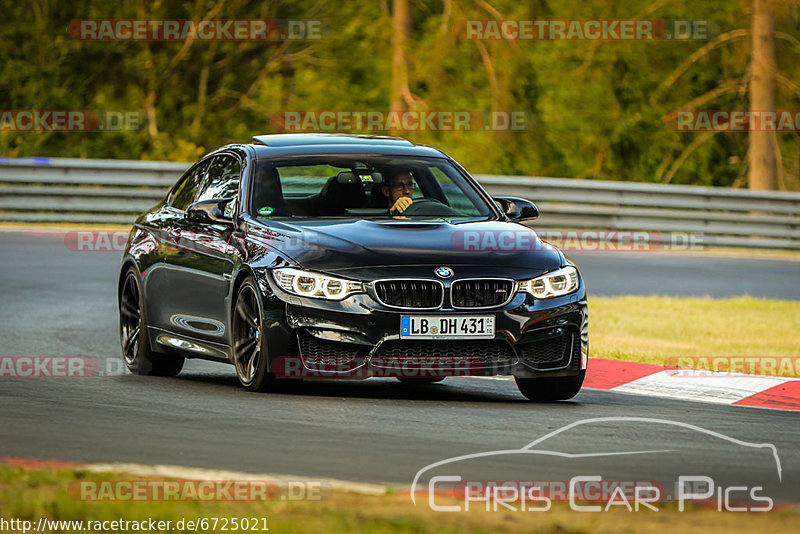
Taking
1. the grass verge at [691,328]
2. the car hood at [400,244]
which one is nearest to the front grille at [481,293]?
the car hood at [400,244]

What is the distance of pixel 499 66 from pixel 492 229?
2404 centimetres

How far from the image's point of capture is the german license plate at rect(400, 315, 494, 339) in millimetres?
9164

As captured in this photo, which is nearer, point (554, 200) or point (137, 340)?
point (137, 340)

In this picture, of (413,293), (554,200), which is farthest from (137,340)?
(554,200)

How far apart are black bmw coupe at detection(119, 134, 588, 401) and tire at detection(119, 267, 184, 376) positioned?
0.05 metres

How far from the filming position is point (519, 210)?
35.3 feet

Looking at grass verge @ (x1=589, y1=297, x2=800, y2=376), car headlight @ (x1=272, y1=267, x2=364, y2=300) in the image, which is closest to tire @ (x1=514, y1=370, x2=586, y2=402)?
car headlight @ (x1=272, y1=267, x2=364, y2=300)

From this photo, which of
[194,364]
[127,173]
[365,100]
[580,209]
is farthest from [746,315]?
[365,100]

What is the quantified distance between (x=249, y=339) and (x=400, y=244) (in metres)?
1.09

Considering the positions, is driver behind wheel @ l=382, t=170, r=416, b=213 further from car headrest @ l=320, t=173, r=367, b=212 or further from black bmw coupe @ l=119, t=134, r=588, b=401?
car headrest @ l=320, t=173, r=367, b=212

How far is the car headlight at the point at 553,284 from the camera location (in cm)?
942

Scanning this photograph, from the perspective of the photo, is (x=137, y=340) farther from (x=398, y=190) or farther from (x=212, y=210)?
(x=398, y=190)

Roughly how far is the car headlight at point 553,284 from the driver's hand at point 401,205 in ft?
4.25

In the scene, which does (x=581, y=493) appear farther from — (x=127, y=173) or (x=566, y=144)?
(x=566, y=144)
